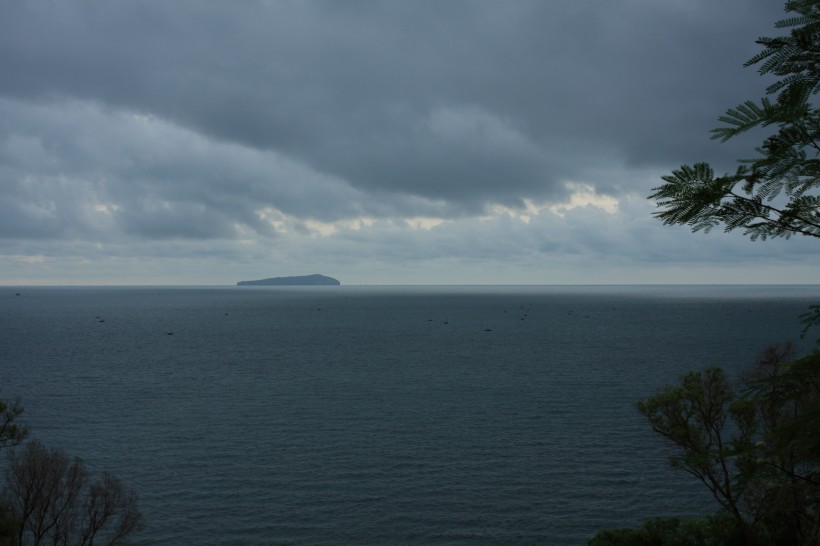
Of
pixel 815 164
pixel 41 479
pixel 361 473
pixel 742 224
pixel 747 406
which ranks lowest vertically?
pixel 361 473

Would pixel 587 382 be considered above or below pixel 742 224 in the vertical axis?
below

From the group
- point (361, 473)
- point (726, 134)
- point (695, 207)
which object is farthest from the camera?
point (361, 473)

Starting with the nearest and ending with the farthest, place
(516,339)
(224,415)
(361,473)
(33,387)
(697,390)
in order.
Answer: (697,390)
(361,473)
(224,415)
(33,387)
(516,339)

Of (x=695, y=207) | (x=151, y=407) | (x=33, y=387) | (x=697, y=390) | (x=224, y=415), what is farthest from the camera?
(x=33, y=387)

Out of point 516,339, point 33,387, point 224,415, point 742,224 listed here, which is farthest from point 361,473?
point 516,339

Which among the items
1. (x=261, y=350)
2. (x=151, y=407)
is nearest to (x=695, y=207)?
(x=151, y=407)

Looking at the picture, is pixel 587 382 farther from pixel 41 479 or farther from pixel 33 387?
pixel 33 387

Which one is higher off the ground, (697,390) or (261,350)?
(697,390)

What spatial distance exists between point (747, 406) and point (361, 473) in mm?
40186

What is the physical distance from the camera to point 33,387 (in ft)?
348

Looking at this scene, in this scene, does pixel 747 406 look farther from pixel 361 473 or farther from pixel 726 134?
pixel 361 473

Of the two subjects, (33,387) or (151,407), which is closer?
(151,407)

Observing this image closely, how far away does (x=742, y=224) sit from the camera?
32.5 feet

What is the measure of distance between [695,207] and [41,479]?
155ft
